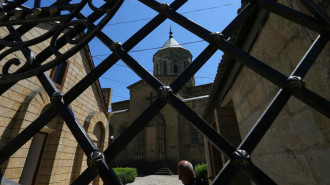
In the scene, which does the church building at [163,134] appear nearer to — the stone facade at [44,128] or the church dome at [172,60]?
the church dome at [172,60]

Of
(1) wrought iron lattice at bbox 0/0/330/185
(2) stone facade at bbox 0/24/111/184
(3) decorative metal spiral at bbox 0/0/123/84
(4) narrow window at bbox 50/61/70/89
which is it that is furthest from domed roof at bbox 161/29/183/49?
(1) wrought iron lattice at bbox 0/0/330/185

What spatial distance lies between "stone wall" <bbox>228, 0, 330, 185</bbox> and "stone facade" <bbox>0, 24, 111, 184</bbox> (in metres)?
5.08

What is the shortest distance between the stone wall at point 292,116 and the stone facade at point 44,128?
5.08 meters

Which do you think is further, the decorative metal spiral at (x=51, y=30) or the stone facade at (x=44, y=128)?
the stone facade at (x=44, y=128)

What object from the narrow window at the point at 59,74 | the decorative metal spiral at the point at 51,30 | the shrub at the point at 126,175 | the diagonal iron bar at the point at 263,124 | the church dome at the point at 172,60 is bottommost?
the shrub at the point at 126,175

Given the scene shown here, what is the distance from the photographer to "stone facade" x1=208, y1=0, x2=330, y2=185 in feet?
3.70

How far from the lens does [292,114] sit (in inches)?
58.2

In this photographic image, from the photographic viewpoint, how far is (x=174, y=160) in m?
15.7

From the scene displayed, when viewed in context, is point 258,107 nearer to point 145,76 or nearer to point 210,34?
point 210,34

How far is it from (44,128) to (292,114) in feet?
18.8

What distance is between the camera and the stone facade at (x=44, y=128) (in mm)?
3678

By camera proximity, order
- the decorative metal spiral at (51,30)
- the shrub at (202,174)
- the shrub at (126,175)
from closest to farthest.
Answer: the decorative metal spiral at (51,30) → the shrub at (202,174) → the shrub at (126,175)

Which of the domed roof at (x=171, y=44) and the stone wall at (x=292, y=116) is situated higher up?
the domed roof at (x=171, y=44)

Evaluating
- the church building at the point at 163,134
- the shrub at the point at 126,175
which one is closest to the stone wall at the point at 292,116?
the shrub at the point at 126,175
